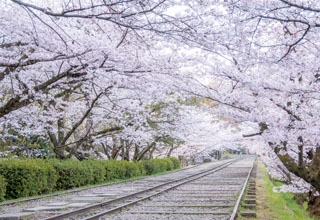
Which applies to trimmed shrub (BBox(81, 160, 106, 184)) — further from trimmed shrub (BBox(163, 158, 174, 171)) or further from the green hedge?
trimmed shrub (BBox(163, 158, 174, 171))

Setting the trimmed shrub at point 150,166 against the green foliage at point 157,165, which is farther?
the green foliage at point 157,165

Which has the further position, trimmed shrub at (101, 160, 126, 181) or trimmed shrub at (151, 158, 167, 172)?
trimmed shrub at (151, 158, 167, 172)

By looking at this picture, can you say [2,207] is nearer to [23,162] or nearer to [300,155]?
[23,162]

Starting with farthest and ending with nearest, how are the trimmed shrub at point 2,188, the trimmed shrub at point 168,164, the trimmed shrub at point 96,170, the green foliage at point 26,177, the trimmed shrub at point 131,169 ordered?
the trimmed shrub at point 168,164, the trimmed shrub at point 131,169, the trimmed shrub at point 96,170, the green foliage at point 26,177, the trimmed shrub at point 2,188

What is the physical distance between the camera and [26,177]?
12.7 metres

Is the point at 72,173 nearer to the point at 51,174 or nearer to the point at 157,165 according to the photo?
the point at 51,174

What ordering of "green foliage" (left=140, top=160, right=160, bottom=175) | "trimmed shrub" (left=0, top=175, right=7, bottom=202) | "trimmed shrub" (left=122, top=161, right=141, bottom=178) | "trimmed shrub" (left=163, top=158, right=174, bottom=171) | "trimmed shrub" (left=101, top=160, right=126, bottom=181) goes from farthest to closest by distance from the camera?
"trimmed shrub" (left=163, top=158, right=174, bottom=171)
"green foliage" (left=140, top=160, right=160, bottom=175)
"trimmed shrub" (left=122, top=161, right=141, bottom=178)
"trimmed shrub" (left=101, top=160, right=126, bottom=181)
"trimmed shrub" (left=0, top=175, right=7, bottom=202)

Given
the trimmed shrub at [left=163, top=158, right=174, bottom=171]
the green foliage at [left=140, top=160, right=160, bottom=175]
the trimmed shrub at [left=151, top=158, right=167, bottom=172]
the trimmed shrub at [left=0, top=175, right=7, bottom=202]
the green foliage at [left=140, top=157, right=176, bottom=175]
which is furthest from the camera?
the trimmed shrub at [left=163, top=158, right=174, bottom=171]

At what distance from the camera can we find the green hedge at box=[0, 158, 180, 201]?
12.3 meters

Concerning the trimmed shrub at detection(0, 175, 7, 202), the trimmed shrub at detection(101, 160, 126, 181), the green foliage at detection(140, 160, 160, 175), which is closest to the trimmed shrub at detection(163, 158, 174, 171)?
the green foliage at detection(140, 160, 160, 175)

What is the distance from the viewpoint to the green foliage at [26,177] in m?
12.2

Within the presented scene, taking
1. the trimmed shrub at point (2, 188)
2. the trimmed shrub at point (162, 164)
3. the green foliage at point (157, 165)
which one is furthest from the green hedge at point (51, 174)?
the trimmed shrub at point (162, 164)

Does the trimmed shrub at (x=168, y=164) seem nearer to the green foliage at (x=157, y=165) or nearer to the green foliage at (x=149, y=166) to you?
the green foliage at (x=157, y=165)

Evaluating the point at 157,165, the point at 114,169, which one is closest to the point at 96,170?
the point at 114,169
